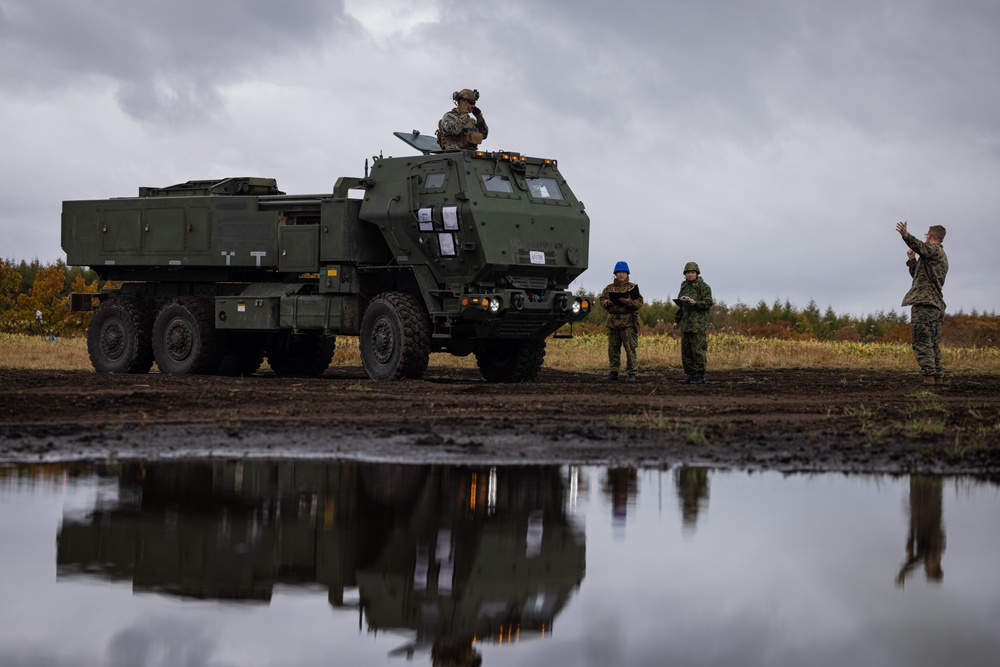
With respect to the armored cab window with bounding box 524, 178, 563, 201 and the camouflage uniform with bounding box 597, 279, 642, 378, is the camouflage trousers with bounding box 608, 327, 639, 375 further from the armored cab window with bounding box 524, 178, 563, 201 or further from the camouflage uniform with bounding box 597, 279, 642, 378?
the armored cab window with bounding box 524, 178, 563, 201

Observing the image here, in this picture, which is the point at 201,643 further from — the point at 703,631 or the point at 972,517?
the point at 972,517

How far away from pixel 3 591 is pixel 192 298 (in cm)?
1803

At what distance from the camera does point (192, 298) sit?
923 inches

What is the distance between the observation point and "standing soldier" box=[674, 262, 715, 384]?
21.6 meters

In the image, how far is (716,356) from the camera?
29.4 m

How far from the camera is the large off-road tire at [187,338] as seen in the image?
23.1 metres

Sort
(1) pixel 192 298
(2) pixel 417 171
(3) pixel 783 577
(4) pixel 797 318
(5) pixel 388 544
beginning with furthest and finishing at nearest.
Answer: (4) pixel 797 318, (1) pixel 192 298, (2) pixel 417 171, (5) pixel 388 544, (3) pixel 783 577

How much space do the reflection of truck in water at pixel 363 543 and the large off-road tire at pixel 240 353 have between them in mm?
14824

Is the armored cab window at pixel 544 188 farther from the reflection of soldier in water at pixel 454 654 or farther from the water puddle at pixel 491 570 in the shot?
the reflection of soldier in water at pixel 454 654

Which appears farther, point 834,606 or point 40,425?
point 40,425

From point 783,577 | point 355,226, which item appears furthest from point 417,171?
point 783,577

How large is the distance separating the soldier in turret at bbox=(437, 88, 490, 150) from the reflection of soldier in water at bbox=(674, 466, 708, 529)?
1193 cm

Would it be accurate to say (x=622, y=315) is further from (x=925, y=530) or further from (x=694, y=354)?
(x=925, y=530)

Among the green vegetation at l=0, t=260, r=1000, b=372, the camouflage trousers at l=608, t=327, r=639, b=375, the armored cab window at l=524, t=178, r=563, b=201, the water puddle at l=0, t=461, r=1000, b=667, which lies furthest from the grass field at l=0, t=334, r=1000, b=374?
the water puddle at l=0, t=461, r=1000, b=667
